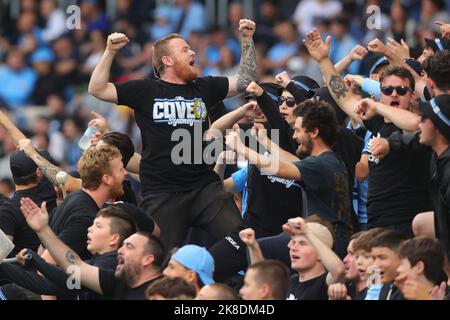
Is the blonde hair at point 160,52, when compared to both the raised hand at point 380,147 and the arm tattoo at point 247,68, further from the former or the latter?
the raised hand at point 380,147

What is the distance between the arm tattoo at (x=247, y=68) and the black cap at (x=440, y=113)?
2.14 meters

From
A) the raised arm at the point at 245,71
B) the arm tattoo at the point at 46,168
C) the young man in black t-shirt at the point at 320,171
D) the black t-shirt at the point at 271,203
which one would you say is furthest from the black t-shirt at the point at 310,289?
the arm tattoo at the point at 46,168

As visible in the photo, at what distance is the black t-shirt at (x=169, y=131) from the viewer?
10.4 m

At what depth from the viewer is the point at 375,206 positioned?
32.2 feet

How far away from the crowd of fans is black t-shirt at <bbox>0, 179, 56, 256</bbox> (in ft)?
0.04

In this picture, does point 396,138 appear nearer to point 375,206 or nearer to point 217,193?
point 375,206

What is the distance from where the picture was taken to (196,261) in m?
8.94

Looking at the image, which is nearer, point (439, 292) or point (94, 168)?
point (439, 292)

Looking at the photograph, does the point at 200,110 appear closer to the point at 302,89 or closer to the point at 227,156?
the point at 227,156

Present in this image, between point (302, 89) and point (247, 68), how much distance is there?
22.9 inches

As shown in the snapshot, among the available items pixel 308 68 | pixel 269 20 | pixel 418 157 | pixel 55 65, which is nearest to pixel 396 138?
pixel 418 157

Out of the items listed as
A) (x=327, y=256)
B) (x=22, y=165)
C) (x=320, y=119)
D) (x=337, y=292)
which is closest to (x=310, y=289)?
(x=327, y=256)

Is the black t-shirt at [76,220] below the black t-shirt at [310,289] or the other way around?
the other way around

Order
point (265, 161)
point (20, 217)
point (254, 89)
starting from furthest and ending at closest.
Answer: point (20, 217)
point (254, 89)
point (265, 161)
